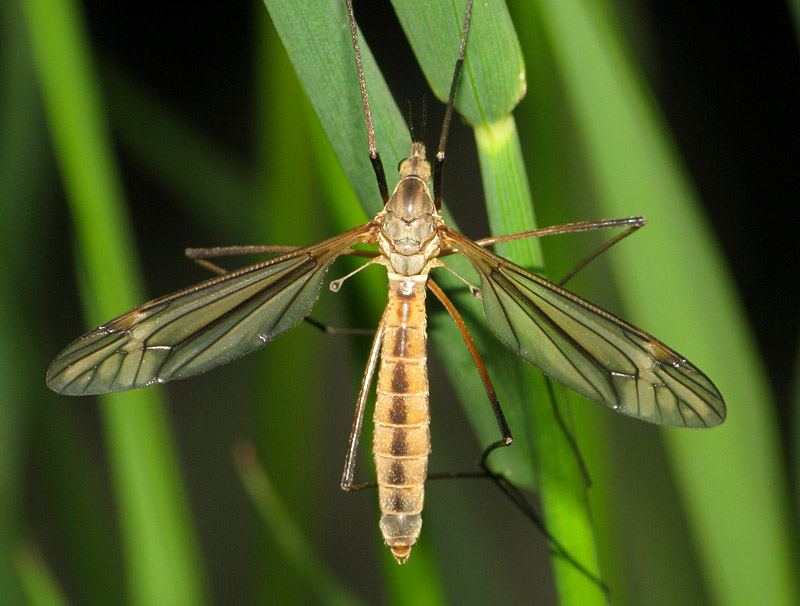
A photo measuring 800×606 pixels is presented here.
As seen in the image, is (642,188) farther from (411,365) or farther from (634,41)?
(634,41)

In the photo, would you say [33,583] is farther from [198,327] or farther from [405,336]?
[405,336]

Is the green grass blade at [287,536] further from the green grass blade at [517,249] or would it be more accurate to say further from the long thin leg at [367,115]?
the long thin leg at [367,115]

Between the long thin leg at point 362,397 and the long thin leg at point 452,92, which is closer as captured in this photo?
the long thin leg at point 452,92

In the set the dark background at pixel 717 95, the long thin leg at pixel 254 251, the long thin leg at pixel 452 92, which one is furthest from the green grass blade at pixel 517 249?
the dark background at pixel 717 95

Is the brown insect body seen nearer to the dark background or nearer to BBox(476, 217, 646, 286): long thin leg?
BBox(476, 217, 646, 286): long thin leg

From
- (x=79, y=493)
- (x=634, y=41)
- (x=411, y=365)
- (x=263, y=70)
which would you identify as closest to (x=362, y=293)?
(x=411, y=365)

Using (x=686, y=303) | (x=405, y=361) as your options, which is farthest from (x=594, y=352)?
(x=405, y=361)

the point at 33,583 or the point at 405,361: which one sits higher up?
the point at 405,361
